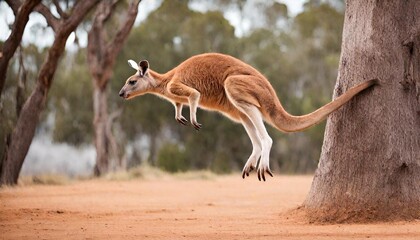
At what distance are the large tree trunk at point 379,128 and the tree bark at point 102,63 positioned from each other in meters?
13.5

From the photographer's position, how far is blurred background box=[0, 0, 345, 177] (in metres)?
34.6

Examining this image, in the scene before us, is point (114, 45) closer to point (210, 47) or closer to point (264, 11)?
point (210, 47)

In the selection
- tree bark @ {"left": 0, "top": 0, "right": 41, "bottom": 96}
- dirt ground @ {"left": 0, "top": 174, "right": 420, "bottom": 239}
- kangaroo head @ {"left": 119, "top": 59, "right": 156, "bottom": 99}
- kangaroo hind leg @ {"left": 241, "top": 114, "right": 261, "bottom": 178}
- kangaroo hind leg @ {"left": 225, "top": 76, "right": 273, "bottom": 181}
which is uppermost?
tree bark @ {"left": 0, "top": 0, "right": 41, "bottom": 96}

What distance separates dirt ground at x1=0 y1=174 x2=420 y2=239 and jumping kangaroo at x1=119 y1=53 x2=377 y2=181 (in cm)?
82

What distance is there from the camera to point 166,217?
9.52m

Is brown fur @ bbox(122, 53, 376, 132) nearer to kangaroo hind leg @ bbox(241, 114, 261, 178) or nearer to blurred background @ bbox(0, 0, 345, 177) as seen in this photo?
kangaroo hind leg @ bbox(241, 114, 261, 178)

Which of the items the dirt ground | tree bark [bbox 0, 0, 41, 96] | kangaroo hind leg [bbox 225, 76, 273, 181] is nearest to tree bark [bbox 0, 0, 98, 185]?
the dirt ground

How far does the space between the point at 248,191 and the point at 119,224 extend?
22.5 ft

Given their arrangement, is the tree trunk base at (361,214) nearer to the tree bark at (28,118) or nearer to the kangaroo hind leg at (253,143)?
the kangaroo hind leg at (253,143)

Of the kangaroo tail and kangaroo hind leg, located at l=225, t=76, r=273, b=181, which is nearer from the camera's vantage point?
the kangaroo tail

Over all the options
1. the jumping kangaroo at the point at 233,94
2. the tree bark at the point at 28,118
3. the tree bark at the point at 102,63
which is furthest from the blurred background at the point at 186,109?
the jumping kangaroo at the point at 233,94

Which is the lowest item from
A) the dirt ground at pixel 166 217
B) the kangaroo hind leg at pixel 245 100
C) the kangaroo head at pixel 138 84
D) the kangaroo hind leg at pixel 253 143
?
the dirt ground at pixel 166 217

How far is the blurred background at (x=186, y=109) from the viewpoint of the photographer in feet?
113

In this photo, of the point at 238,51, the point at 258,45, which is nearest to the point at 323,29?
the point at 258,45
